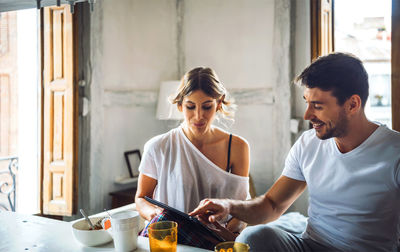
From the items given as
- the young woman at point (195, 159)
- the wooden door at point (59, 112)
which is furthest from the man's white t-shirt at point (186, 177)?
the wooden door at point (59, 112)

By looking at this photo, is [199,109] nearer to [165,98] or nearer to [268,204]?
[268,204]

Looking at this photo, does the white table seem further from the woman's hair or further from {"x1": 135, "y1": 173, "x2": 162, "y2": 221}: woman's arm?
the woman's hair

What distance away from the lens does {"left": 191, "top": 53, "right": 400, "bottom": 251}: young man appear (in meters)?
1.46

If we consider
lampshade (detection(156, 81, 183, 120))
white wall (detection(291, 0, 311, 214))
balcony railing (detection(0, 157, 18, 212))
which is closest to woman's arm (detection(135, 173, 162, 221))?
lampshade (detection(156, 81, 183, 120))

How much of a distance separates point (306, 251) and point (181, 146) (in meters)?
0.80

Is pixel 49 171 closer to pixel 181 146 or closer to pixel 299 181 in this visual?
pixel 181 146

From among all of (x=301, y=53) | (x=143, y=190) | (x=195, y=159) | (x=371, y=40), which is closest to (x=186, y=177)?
(x=195, y=159)

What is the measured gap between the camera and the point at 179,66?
429cm

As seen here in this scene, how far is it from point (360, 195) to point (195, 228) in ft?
2.20

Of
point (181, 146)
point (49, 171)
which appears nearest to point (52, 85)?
point (49, 171)

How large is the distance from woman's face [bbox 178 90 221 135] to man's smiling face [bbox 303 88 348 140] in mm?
522

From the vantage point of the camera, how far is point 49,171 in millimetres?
3090

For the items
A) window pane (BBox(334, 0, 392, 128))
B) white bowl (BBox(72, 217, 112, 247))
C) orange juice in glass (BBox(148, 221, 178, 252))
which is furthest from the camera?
window pane (BBox(334, 0, 392, 128))

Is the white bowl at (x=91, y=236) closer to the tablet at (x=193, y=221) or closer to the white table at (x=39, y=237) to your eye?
the white table at (x=39, y=237)
